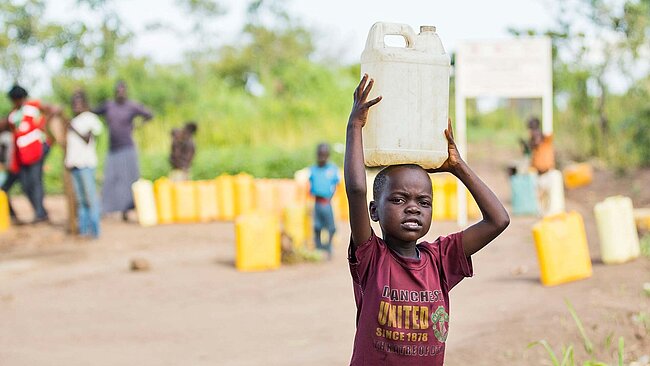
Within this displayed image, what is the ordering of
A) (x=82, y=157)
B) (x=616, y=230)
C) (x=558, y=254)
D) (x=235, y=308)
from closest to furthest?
1. (x=235, y=308)
2. (x=558, y=254)
3. (x=616, y=230)
4. (x=82, y=157)

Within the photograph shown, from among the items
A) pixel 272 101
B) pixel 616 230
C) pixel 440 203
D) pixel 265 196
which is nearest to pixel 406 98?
pixel 616 230

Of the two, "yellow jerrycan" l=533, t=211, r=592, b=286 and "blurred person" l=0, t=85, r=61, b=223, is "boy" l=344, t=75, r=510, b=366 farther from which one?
"blurred person" l=0, t=85, r=61, b=223

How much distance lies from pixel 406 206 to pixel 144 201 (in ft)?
36.3

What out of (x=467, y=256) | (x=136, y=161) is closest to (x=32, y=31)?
(x=136, y=161)

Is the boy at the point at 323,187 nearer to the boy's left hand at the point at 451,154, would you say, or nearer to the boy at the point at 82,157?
the boy at the point at 82,157

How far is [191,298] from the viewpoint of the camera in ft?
27.1

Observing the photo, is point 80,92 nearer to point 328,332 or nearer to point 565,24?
point 328,332

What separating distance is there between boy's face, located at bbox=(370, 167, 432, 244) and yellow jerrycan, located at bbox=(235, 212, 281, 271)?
664 cm

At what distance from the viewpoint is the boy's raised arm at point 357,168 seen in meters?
2.99

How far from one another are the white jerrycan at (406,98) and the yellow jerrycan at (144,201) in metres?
10.8

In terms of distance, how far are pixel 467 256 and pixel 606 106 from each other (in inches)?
765

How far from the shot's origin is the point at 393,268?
3090 mm

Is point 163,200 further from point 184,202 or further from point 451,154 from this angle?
point 451,154

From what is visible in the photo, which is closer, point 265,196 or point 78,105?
point 78,105
